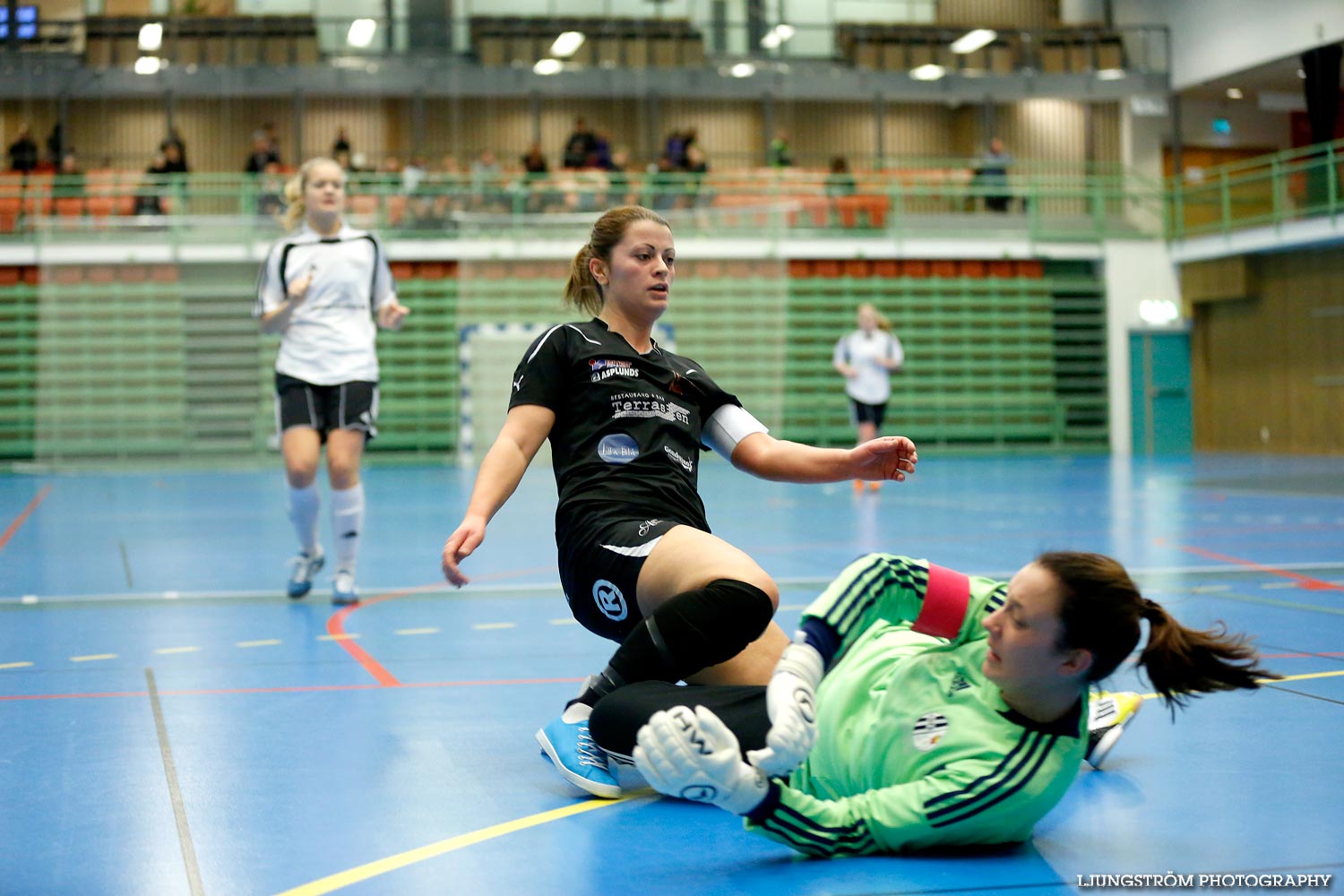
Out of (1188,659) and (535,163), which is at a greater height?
(535,163)

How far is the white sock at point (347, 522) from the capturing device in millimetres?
6098

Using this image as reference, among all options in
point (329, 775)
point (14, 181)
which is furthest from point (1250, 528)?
point (14, 181)

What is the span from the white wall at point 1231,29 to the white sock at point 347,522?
19409 mm

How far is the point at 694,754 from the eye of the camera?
2.12 metres

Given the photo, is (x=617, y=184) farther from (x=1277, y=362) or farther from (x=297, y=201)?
(x=297, y=201)

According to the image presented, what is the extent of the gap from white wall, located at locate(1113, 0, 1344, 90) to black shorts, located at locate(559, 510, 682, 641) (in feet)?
69.2

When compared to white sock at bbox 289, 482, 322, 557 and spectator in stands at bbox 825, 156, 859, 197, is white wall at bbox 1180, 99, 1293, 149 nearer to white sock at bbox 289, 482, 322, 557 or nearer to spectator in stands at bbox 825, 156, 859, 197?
spectator in stands at bbox 825, 156, 859, 197

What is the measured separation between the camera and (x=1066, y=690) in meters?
2.32

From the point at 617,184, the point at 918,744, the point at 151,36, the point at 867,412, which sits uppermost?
the point at 151,36

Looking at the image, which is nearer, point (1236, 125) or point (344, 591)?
point (344, 591)

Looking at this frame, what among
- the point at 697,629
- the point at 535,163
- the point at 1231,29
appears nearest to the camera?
the point at 697,629

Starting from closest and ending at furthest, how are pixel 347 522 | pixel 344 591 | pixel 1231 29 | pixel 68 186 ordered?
pixel 344 591 < pixel 347 522 < pixel 68 186 < pixel 1231 29

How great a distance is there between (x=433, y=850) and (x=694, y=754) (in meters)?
0.58

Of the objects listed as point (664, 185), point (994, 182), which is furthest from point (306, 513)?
point (994, 182)
